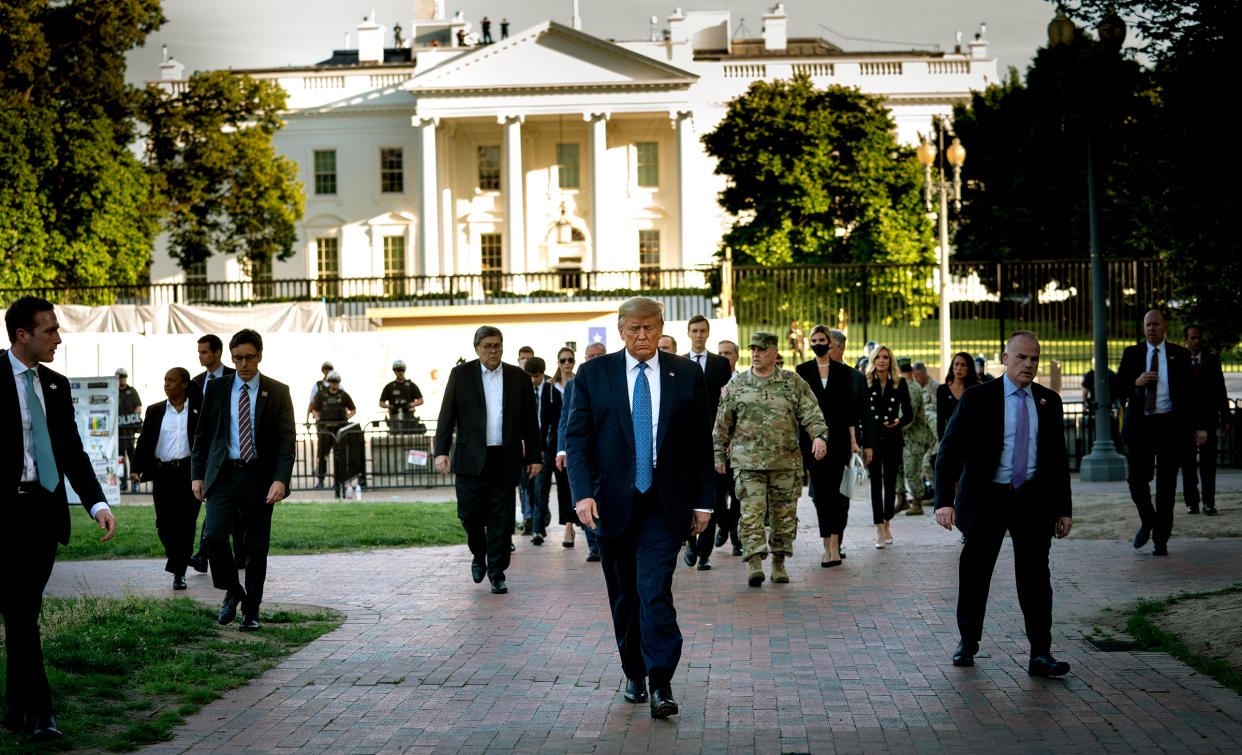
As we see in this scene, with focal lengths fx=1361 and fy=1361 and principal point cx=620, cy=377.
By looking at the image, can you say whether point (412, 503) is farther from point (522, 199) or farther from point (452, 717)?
point (522, 199)

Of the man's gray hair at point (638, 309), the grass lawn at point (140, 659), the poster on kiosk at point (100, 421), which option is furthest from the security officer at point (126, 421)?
the man's gray hair at point (638, 309)

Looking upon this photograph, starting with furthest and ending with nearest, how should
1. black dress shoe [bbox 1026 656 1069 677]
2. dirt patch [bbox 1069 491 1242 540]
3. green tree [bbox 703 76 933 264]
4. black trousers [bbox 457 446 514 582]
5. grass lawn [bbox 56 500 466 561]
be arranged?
green tree [bbox 703 76 933 264] → grass lawn [bbox 56 500 466 561] → dirt patch [bbox 1069 491 1242 540] → black trousers [bbox 457 446 514 582] → black dress shoe [bbox 1026 656 1069 677]

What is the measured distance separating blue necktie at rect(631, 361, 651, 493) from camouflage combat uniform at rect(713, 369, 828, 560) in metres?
3.76

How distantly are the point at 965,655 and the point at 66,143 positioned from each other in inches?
1638

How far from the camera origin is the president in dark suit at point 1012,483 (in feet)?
23.4

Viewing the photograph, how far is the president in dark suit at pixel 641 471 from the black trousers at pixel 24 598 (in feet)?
7.90

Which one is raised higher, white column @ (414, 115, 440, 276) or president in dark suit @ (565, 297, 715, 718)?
white column @ (414, 115, 440, 276)

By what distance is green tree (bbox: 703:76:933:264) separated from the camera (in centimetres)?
5084

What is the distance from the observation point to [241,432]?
29.0 feet

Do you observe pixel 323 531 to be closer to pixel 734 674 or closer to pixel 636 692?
pixel 734 674

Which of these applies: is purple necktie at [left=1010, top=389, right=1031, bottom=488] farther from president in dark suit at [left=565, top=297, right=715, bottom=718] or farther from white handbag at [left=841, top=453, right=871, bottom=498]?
→ white handbag at [left=841, top=453, right=871, bottom=498]

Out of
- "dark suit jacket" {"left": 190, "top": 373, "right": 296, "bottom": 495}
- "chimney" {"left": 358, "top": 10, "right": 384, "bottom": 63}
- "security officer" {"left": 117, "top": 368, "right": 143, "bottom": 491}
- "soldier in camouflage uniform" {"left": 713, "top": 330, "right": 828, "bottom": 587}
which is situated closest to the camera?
"dark suit jacket" {"left": 190, "top": 373, "right": 296, "bottom": 495}

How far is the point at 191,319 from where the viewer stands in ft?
108

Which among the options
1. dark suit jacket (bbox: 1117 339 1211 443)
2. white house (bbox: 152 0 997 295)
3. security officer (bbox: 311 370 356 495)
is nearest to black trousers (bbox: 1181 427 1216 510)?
dark suit jacket (bbox: 1117 339 1211 443)
